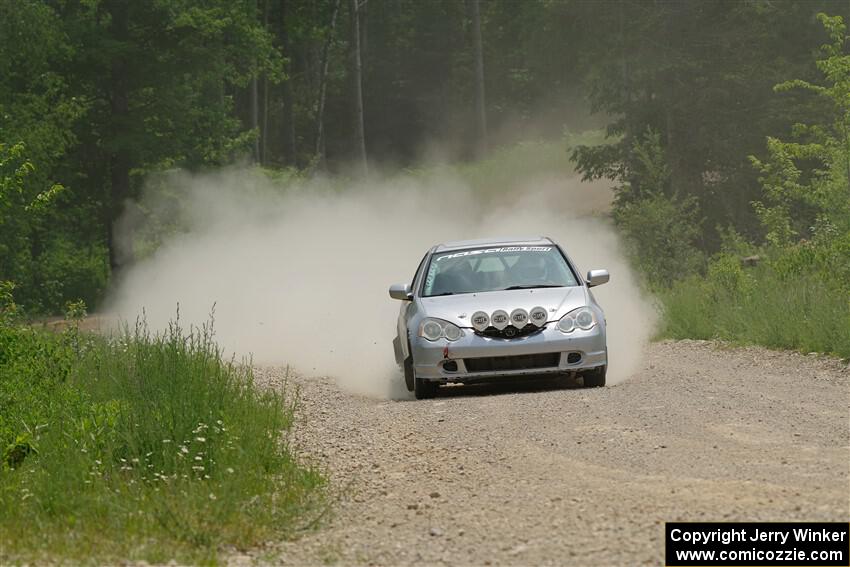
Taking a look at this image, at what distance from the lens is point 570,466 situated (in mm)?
10539

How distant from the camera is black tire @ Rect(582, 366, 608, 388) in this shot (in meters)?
15.5

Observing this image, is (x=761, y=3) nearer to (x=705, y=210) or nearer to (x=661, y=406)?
(x=705, y=210)

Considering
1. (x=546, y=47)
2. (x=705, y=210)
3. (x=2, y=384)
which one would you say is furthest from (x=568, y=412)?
(x=546, y=47)

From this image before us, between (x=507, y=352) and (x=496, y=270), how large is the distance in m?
1.97

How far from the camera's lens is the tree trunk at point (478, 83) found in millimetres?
67062

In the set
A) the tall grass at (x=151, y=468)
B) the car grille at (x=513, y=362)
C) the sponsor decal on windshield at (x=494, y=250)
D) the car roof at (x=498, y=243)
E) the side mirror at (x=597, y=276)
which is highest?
the car roof at (x=498, y=243)

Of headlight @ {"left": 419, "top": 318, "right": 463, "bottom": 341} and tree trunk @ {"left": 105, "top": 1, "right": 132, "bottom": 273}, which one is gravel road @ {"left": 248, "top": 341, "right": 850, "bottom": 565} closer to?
headlight @ {"left": 419, "top": 318, "right": 463, "bottom": 341}

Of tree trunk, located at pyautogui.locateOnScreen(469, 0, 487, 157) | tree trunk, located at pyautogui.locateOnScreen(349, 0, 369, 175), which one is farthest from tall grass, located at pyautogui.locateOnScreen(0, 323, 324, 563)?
tree trunk, located at pyautogui.locateOnScreen(469, 0, 487, 157)

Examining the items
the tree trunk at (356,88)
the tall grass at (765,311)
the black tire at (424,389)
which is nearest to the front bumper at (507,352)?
the black tire at (424,389)

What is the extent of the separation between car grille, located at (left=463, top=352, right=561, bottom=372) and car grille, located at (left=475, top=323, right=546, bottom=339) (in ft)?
0.70

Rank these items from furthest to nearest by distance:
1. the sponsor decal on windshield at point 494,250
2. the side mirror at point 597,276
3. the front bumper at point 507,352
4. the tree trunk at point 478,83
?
1. the tree trunk at point 478,83
2. the sponsor decal on windshield at point 494,250
3. the side mirror at point 597,276
4. the front bumper at point 507,352

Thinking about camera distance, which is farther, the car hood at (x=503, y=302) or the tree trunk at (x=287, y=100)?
the tree trunk at (x=287, y=100)

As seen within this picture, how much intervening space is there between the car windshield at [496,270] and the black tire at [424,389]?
128cm

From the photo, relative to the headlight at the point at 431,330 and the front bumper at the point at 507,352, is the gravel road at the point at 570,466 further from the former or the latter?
the headlight at the point at 431,330
